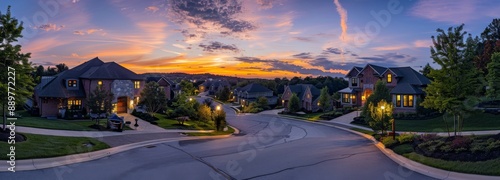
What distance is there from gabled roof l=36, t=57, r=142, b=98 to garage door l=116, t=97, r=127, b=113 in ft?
8.91

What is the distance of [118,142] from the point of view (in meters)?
19.2

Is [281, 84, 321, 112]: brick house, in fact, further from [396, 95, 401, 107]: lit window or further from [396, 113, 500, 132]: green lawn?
[396, 113, 500, 132]: green lawn

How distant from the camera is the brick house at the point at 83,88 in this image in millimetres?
33469

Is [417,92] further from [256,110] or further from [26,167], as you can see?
[26,167]

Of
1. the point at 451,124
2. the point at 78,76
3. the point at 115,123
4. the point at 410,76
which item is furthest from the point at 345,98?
the point at 78,76

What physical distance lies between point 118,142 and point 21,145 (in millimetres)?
5290

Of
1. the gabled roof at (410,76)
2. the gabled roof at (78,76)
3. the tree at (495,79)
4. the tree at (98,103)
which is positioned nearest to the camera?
the tree at (495,79)

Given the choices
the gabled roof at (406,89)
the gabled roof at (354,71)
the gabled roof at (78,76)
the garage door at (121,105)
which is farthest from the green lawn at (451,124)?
the gabled roof at (78,76)

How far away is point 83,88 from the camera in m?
36.2

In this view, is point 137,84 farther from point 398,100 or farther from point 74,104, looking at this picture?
point 398,100

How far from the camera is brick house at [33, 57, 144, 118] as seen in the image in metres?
33.5

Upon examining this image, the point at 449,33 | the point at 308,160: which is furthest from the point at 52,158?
the point at 449,33

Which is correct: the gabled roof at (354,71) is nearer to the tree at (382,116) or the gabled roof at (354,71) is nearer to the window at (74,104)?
the tree at (382,116)

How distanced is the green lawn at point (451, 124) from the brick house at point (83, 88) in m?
29.9
